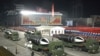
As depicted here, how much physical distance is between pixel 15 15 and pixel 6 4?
61.0 feet

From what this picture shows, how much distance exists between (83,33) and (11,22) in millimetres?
133542

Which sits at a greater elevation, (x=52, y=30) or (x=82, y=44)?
(x=82, y=44)

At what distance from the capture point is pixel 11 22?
192 meters

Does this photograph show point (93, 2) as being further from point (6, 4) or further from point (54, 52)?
point (54, 52)

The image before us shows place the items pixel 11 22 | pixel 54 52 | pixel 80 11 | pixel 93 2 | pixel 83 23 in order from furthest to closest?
pixel 11 22 < pixel 80 11 < pixel 93 2 < pixel 83 23 < pixel 54 52

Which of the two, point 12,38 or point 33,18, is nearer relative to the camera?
point 12,38

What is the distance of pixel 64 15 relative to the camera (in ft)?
525

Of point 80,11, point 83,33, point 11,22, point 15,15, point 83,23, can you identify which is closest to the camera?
point 83,33

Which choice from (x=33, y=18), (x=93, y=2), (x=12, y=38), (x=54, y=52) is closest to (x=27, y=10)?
(x=33, y=18)

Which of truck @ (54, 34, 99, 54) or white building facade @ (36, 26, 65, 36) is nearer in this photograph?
truck @ (54, 34, 99, 54)

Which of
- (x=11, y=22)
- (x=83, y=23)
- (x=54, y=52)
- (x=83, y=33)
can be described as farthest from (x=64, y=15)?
(x=54, y=52)

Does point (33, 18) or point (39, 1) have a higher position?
point (39, 1)

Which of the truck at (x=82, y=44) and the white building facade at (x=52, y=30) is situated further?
the white building facade at (x=52, y=30)

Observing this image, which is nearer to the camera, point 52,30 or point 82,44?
point 82,44
